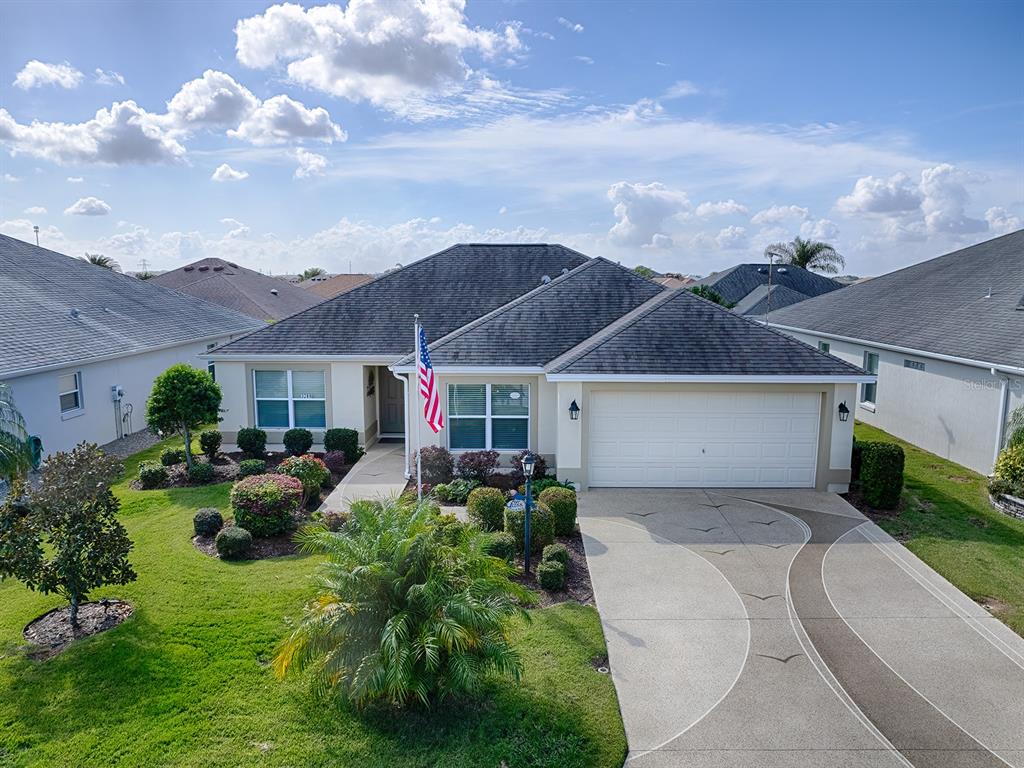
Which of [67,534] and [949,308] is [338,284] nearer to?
[949,308]

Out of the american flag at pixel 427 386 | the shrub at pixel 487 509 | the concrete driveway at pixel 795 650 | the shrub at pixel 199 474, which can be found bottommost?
the concrete driveway at pixel 795 650

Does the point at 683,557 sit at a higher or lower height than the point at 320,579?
lower

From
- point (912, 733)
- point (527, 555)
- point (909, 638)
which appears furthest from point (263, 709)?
point (909, 638)

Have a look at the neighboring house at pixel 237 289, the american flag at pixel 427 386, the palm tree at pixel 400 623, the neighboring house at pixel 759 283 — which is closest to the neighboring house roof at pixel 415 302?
the american flag at pixel 427 386

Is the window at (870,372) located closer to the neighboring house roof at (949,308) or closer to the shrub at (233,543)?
the neighboring house roof at (949,308)

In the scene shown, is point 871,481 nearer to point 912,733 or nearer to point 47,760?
point 912,733

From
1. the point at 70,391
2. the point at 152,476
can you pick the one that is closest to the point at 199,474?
the point at 152,476
